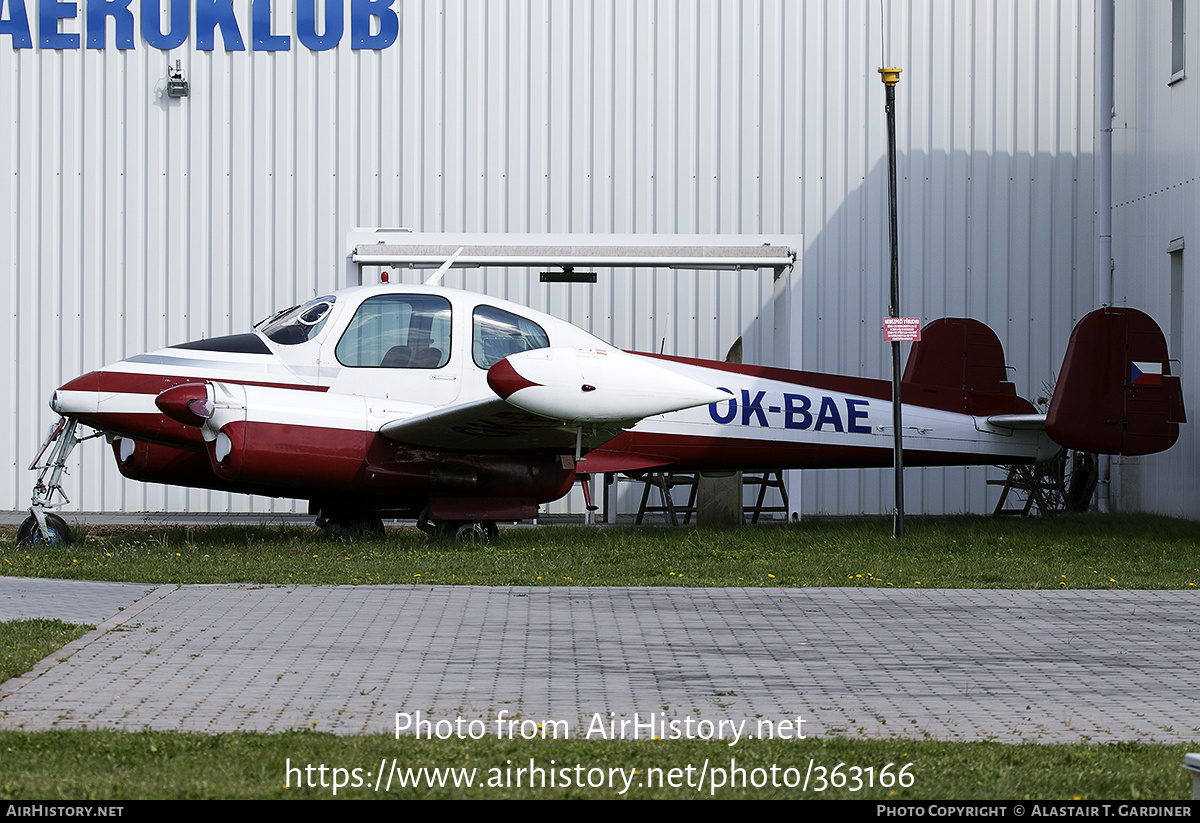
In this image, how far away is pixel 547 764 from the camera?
13.8ft

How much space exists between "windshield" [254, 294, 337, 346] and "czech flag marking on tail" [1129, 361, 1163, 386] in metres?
8.03

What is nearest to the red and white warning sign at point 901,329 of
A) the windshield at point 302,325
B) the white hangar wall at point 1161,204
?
the white hangar wall at point 1161,204

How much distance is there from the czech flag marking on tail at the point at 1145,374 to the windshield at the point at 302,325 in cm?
803

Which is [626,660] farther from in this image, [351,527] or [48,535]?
[48,535]

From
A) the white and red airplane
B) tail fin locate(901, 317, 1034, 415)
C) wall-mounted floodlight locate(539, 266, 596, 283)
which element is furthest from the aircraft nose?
tail fin locate(901, 317, 1034, 415)

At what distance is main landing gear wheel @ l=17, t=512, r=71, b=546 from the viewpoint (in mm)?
10719

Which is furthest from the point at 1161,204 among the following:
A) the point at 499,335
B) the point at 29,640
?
the point at 29,640

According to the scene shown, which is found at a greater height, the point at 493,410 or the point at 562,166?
the point at 562,166

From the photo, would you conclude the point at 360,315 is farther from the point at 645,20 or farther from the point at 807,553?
the point at 645,20

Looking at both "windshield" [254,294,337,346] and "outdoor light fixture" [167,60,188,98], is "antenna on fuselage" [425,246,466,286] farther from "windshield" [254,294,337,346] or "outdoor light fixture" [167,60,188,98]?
"outdoor light fixture" [167,60,188,98]

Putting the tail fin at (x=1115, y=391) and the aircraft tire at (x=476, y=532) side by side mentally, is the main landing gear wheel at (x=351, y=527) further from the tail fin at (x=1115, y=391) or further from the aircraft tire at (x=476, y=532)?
the tail fin at (x=1115, y=391)

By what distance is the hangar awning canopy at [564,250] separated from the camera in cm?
1345

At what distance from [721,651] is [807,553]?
4340mm

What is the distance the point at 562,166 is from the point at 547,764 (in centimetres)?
1316
